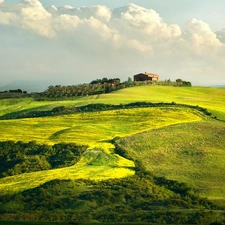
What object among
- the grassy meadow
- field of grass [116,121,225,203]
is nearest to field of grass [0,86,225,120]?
the grassy meadow

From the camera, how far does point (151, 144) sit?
53906mm

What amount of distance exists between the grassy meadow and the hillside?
3.8 inches

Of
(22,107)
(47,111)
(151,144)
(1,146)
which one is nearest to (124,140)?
(151,144)

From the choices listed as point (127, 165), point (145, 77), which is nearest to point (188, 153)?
point (127, 165)

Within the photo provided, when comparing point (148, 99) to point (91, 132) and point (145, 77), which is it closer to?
point (91, 132)

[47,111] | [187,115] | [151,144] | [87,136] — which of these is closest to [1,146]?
[87,136]

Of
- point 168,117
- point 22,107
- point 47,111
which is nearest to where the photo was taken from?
point 168,117

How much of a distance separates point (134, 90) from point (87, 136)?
4884 centimetres

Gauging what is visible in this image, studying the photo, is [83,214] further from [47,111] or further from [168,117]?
[47,111]

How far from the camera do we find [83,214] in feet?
109

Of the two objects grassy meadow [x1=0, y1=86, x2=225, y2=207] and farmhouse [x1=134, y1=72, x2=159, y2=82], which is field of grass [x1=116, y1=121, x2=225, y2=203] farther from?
farmhouse [x1=134, y1=72, x2=159, y2=82]

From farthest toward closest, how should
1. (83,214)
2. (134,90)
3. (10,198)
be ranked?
(134,90) < (10,198) < (83,214)

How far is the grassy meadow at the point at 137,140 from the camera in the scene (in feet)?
143

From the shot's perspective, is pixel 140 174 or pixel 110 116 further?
pixel 110 116
